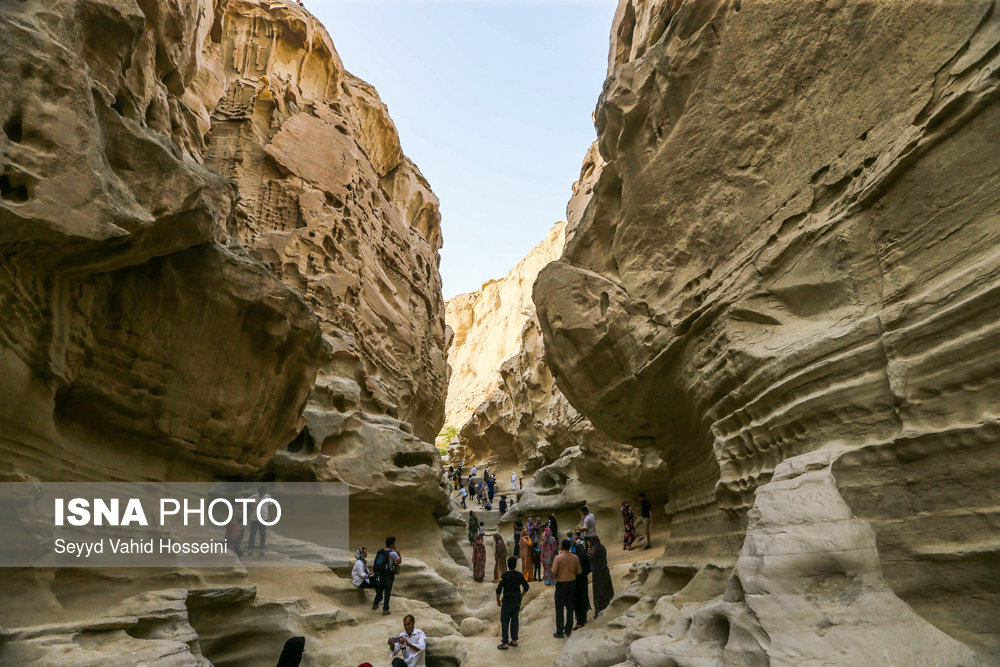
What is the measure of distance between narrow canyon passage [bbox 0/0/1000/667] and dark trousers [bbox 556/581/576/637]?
281 millimetres

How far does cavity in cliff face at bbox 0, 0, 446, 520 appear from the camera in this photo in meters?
5.55

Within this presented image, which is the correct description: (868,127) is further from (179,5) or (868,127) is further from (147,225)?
(179,5)

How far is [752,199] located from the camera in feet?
23.0

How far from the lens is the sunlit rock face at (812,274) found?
422 cm

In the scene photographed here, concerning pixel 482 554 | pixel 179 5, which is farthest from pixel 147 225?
pixel 482 554

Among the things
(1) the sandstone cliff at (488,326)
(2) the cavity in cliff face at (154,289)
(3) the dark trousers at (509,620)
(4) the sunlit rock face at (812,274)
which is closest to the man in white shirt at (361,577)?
(2) the cavity in cliff face at (154,289)

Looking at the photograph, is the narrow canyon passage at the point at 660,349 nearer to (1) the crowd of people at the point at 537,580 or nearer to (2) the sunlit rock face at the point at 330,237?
(1) the crowd of people at the point at 537,580

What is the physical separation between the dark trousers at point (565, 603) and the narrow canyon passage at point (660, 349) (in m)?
0.28

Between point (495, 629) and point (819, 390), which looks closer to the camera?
point (819, 390)

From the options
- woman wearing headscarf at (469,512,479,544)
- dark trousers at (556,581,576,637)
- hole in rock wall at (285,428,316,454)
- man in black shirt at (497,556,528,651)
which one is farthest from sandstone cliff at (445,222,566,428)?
man in black shirt at (497,556,528,651)

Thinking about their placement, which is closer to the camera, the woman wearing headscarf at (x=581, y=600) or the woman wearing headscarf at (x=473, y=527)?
the woman wearing headscarf at (x=581, y=600)

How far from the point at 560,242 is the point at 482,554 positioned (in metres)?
52.4

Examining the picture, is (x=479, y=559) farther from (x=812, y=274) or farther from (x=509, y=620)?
(x=812, y=274)

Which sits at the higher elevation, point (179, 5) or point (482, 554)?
point (179, 5)
